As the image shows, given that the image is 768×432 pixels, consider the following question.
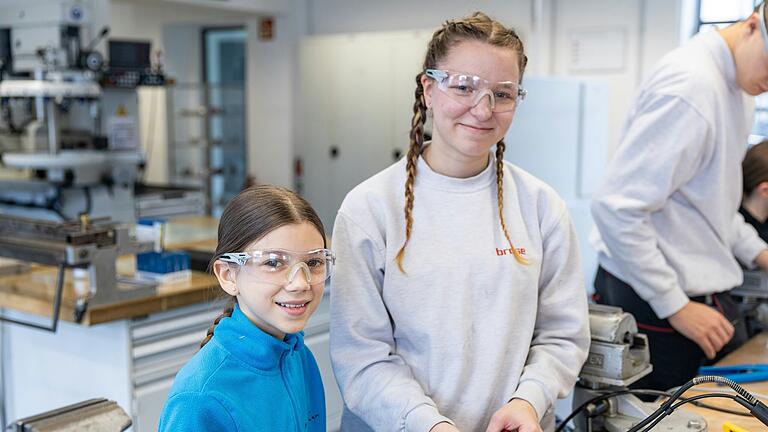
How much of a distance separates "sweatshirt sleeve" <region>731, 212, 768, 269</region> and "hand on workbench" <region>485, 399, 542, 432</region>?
3.47 ft

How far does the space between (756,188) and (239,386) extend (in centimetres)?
167

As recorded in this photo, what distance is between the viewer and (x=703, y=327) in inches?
67.5

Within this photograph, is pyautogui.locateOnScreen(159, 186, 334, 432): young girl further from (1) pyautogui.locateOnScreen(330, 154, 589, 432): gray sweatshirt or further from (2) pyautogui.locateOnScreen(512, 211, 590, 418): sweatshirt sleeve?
(2) pyautogui.locateOnScreen(512, 211, 590, 418): sweatshirt sleeve

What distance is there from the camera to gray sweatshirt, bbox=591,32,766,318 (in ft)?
5.57

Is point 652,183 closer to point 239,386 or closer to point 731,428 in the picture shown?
point 731,428

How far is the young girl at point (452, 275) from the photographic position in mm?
1294

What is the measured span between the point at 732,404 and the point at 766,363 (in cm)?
34

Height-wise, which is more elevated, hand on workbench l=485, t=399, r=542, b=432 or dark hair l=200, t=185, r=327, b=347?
dark hair l=200, t=185, r=327, b=347

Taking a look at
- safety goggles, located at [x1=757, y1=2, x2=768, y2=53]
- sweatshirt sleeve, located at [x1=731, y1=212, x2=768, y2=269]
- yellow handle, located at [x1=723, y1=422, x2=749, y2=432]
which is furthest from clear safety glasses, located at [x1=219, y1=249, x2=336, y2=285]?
sweatshirt sleeve, located at [x1=731, y1=212, x2=768, y2=269]

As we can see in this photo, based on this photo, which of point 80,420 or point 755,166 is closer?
point 80,420

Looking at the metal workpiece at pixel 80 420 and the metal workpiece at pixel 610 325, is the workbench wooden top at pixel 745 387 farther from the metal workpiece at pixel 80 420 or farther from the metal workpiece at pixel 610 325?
the metal workpiece at pixel 80 420

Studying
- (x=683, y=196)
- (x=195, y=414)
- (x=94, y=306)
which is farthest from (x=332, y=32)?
(x=195, y=414)

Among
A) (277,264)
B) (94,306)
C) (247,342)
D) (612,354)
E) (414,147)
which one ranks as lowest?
(94,306)

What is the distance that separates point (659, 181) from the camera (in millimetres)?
1689
